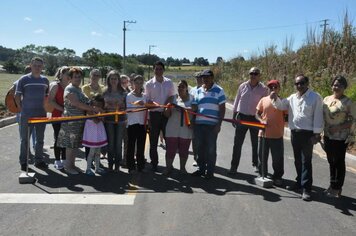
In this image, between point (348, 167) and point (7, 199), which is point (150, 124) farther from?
point (348, 167)

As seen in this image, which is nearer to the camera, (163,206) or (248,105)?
(163,206)

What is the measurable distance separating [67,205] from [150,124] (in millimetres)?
2403

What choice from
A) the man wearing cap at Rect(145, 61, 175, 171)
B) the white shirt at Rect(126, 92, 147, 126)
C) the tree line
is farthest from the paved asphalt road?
the tree line

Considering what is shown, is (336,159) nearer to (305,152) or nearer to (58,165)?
(305,152)

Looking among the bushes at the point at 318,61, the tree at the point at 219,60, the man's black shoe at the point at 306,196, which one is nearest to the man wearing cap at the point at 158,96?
the man's black shoe at the point at 306,196

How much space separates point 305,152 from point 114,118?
3274 millimetres

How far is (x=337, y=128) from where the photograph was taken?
5863 mm

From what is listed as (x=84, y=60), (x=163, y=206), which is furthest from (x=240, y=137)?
(x=84, y=60)

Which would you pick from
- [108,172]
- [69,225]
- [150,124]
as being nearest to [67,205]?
[69,225]

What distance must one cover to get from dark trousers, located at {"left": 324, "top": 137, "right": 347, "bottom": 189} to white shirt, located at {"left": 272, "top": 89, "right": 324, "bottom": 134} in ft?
1.14

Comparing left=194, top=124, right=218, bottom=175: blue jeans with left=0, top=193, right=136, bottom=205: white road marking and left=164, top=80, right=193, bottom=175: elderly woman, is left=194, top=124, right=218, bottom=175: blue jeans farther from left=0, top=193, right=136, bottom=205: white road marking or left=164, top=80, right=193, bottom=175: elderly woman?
left=0, top=193, right=136, bottom=205: white road marking

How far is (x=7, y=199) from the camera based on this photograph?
18.7ft

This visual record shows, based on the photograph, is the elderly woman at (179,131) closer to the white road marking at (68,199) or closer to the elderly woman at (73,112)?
the elderly woman at (73,112)

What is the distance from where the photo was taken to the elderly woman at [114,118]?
23.9ft
